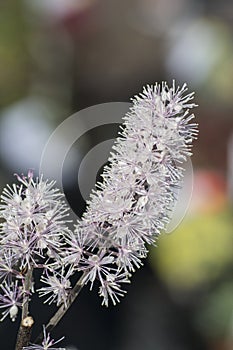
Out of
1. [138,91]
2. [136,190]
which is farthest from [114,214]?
[138,91]

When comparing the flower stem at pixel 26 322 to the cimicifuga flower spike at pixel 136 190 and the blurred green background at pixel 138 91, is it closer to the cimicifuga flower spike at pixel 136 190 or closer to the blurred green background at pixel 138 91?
the cimicifuga flower spike at pixel 136 190

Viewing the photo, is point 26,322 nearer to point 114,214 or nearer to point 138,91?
point 114,214

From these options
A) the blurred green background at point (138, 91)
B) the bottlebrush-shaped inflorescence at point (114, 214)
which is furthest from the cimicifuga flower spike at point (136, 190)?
the blurred green background at point (138, 91)

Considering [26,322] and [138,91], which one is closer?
[26,322]

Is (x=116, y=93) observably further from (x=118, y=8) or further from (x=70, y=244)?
(x=70, y=244)

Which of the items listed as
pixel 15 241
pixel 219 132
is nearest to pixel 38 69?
pixel 219 132

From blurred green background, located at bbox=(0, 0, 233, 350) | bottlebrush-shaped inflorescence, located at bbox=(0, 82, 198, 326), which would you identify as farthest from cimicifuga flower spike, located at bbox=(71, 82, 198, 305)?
blurred green background, located at bbox=(0, 0, 233, 350)
